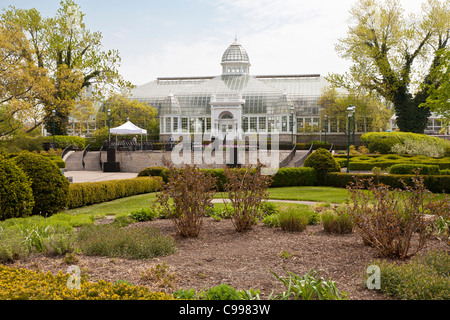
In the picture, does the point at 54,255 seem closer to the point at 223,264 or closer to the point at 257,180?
the point at 223,264

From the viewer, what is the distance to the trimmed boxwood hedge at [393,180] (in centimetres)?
1538

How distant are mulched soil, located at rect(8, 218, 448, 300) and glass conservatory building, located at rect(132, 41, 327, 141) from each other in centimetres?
3312

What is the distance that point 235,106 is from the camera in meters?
41.7

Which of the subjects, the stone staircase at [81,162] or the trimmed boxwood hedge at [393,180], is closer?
the trimmed boxwood hedge at [393,180]

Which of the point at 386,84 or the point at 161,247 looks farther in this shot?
the point at 386,84

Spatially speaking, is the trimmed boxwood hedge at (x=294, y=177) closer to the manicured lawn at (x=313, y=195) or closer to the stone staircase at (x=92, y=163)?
the manicured lawn at (x=313, y=195)

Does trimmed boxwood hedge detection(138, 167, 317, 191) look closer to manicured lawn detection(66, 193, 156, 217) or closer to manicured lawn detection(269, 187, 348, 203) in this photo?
manicured lawn detection(269, 187, 348, 203)

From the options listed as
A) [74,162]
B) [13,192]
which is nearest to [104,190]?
[13,192]

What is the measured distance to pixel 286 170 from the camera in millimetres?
18156

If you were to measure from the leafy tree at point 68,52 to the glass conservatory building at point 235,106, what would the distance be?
1195 cm

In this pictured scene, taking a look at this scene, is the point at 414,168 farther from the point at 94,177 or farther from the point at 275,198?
the point at 94,177

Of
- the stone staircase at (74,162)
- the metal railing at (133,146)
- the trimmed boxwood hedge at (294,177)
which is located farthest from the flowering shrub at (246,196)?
the stone staircase at (74,162)
